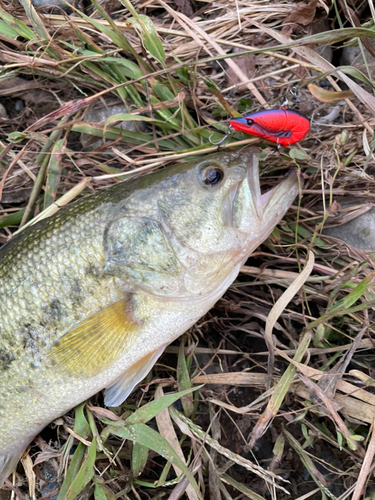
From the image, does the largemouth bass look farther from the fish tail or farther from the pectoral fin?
the fish tail

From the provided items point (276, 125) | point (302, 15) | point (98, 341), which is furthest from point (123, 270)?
point (302, 15)

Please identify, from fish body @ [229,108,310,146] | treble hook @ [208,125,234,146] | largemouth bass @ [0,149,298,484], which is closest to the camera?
largemouth bass @ [0,149,298,484]

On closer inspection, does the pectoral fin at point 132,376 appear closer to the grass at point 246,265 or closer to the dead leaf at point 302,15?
the grass at point 246,265

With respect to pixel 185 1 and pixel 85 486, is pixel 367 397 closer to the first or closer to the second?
pixel 85 486

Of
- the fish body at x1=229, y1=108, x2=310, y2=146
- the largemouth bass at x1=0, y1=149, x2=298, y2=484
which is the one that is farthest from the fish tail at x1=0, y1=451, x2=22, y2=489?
the fish body at x1=229, y1=108, x2=310, y2=146

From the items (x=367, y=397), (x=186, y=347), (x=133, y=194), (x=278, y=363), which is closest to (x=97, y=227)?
(x=133, y=194)

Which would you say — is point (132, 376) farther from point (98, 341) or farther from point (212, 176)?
point (212, 176)

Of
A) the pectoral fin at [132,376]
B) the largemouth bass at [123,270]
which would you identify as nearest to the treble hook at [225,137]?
the largemouth bass at [123,270]
